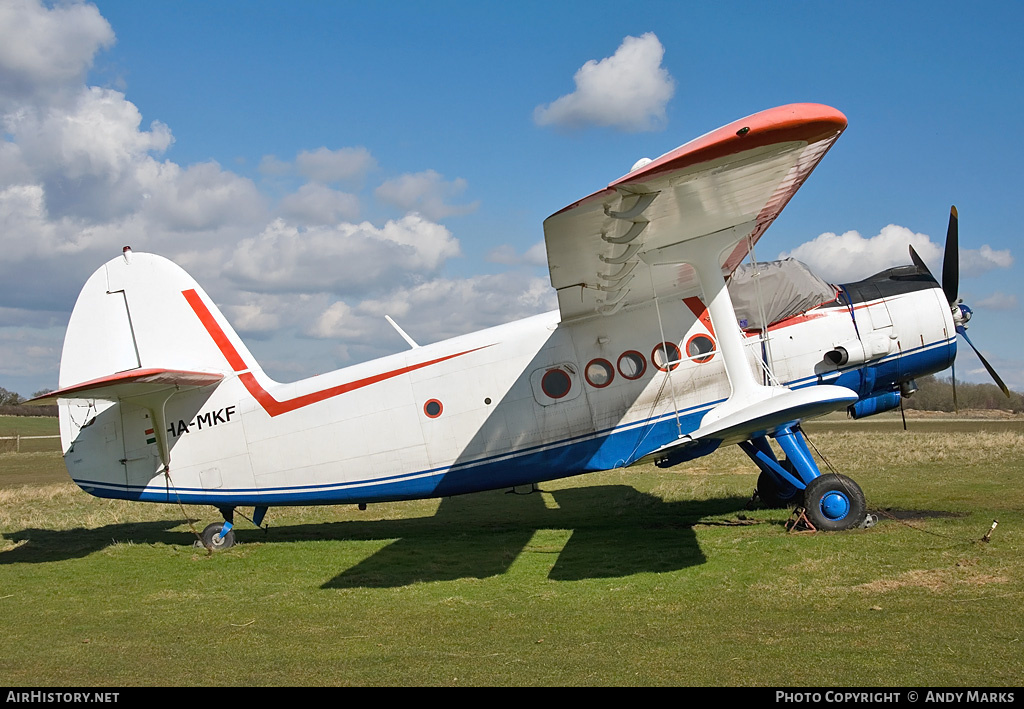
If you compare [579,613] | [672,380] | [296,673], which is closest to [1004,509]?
[672,380]

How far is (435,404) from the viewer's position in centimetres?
1009

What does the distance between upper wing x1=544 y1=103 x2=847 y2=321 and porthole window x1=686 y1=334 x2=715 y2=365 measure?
63 centimetres

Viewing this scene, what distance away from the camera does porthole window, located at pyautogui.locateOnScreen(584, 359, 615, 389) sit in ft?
31.6

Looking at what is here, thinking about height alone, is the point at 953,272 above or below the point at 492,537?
above

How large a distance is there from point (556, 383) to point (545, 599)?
3190 mm

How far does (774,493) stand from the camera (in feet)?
39.2

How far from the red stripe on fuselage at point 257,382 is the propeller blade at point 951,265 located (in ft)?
21.1

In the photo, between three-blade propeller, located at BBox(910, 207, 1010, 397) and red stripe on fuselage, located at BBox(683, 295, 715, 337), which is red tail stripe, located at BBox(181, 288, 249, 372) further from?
three-blade propeller, located at BBox(910, 207, 1010, 397)

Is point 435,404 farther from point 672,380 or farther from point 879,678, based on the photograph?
point 879,678

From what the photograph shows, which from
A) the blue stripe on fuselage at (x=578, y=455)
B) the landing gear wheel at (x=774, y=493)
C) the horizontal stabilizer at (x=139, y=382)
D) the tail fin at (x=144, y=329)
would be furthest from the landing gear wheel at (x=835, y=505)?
the horizontal stabilizer at (x=139, y=382)

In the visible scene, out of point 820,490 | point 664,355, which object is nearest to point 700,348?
point 664,355

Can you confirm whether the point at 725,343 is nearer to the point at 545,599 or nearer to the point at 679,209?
the point at 679,209

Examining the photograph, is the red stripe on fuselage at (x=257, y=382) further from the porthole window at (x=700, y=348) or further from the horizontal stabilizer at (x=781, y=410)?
the horizontal stabilizer at (x=781, y=410)

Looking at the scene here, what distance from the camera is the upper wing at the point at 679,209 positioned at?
5.68 metres
